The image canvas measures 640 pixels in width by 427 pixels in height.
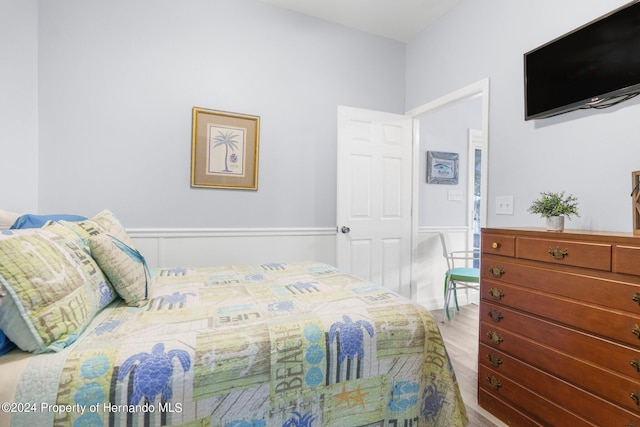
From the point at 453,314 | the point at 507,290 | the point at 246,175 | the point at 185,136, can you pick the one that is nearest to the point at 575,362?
the point at 507,290

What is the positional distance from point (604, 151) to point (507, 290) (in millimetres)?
905

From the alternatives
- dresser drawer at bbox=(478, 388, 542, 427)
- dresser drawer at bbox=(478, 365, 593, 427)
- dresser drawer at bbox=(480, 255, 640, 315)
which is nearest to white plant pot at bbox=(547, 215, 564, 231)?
dresser drawer at bbox=(480, 255, 640, 315)

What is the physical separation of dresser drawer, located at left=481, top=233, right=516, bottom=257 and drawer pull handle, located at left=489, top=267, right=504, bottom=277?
0.29ft

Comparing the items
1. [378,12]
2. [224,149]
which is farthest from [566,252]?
[378,12]

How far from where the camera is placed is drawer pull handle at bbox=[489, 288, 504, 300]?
65.0 inches

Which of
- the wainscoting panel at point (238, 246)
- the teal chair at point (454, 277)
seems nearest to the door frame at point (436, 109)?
the wainscoting panel at point (238, 246)

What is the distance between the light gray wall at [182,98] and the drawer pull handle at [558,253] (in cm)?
191

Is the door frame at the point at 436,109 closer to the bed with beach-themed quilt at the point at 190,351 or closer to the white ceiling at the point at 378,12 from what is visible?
the white ceiling at the point at 378,12

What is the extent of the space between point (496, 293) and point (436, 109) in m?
1.91

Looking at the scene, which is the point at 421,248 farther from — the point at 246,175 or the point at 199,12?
the point at 199,12

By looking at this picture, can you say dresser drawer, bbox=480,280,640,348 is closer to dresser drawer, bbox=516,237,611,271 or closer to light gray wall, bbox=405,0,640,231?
dresser drawer, bbox=516,237,611,271

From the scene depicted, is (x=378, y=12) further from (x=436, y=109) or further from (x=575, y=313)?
Answer: (x=575, y=313)

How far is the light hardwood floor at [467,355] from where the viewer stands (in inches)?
67.0

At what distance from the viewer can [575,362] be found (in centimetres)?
129
